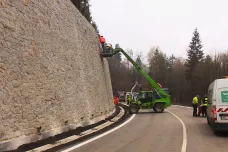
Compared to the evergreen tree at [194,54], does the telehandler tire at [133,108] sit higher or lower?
lower

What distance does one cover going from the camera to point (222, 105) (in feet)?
43.8

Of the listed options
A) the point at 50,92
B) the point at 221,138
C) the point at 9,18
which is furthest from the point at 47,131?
the point at 221,138

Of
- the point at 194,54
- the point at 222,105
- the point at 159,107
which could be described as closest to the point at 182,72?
the point at 194,54

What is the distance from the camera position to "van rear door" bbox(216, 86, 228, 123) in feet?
43.2

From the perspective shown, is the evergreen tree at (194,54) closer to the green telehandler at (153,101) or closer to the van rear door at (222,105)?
the green telehandler at (153,101)

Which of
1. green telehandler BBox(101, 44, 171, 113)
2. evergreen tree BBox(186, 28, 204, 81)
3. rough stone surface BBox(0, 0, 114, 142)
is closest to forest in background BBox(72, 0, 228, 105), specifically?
evergreen tree BBox(186, 28, 204, 81)

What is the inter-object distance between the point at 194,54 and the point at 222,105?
259ft

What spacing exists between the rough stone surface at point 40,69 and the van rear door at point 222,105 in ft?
20.5

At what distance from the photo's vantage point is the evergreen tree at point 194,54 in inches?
3458

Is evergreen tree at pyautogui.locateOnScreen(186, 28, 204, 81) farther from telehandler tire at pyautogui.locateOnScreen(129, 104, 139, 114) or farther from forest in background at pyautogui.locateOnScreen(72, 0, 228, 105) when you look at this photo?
telehandler tire at pyautogui.locateOnScreen(129, 104, 139, 114)

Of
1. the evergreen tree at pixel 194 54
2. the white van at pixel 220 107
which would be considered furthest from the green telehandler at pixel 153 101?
the evergreen tree at pixel 194 54

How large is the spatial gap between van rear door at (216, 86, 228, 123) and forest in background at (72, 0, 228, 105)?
130 ft

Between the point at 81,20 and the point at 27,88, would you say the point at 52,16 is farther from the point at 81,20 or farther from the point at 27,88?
the point at 81,20

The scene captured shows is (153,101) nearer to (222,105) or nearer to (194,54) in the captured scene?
(222,105)
